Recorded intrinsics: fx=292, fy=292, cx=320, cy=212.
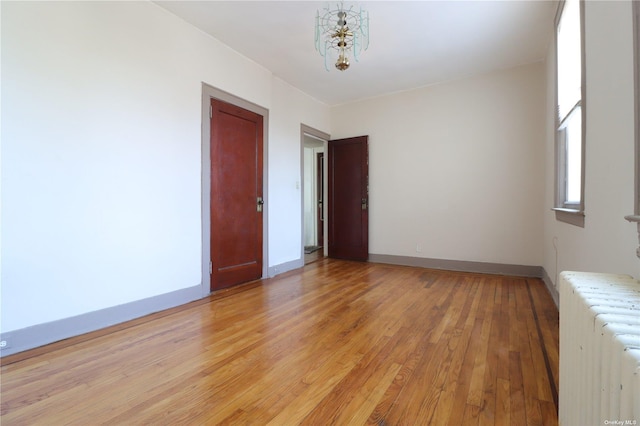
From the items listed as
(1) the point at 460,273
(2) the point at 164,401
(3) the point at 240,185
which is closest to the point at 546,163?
(1) the point at 460,273

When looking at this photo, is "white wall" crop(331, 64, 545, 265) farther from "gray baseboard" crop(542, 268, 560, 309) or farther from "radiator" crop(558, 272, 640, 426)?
"radiator" crop(558, 272, 640, 426)

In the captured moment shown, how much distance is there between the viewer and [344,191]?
5645 millimetres

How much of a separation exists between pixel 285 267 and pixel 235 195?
1.50 meters

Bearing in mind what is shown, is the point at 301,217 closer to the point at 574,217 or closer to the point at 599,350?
the point at 574,217

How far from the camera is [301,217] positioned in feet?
16.5

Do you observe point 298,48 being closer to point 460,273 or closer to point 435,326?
point 435,326

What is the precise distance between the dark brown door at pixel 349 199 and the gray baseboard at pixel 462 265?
0.43 m

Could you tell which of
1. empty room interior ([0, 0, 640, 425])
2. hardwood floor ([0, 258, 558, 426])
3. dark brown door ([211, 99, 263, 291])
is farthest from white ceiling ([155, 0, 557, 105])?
hardwood floor ([0, 258, 558, 426])

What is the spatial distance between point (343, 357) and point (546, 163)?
3778 mm

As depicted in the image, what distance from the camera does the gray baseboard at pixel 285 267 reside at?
4344 mm

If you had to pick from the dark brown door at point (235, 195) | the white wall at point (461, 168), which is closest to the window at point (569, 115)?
the white wall at point (461, 168)

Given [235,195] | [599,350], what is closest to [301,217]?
[235,195]

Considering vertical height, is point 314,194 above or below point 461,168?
below

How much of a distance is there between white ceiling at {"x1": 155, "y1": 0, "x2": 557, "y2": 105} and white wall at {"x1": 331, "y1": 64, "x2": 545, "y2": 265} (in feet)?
1.32
